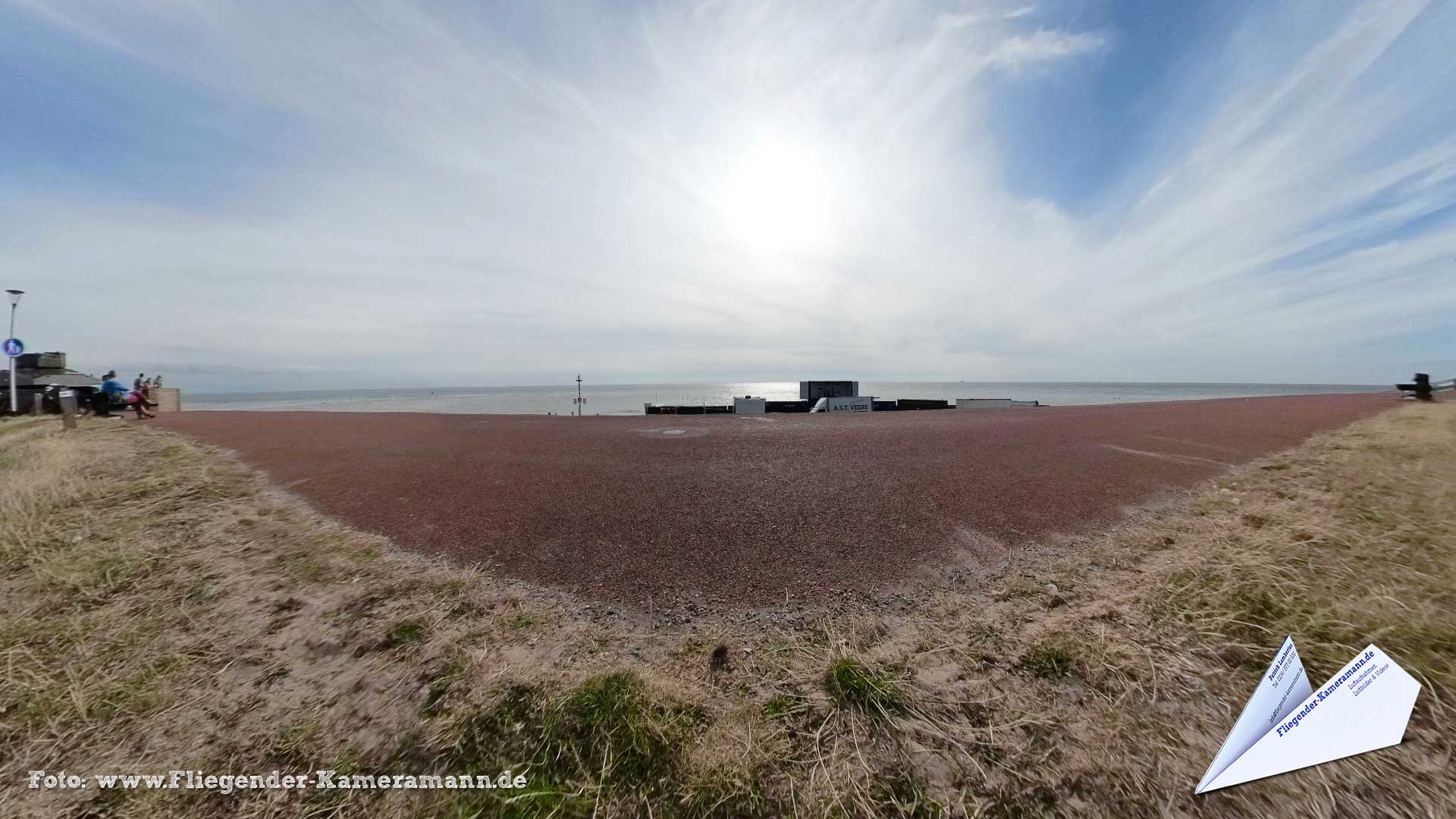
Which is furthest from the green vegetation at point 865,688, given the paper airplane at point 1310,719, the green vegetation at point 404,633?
the green vegetation at point 404,633

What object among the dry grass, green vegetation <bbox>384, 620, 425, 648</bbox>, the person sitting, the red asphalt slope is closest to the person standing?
the person sitting

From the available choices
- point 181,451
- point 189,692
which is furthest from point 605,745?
point 181,451

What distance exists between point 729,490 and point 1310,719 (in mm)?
5412

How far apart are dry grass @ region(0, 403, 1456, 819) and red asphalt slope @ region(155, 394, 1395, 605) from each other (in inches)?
30.0

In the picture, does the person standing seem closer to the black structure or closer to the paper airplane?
the paper airplane

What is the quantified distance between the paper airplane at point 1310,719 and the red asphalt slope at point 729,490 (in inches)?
85.7

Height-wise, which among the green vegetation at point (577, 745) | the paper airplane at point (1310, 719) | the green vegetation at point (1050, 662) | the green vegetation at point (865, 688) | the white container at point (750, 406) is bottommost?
the green vegetation at point (577, 745)

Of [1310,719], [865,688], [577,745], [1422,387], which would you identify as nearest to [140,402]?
[577,745]

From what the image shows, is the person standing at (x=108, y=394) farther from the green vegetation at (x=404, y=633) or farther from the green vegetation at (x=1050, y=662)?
the green vegetation at (x=1050, y=662)

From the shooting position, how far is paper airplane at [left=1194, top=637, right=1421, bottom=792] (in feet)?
5.72

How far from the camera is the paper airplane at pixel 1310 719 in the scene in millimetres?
1743

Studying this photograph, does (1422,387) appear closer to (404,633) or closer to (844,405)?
(844,405)

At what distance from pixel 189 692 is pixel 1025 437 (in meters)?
14.3

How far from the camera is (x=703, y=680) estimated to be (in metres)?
2.58
